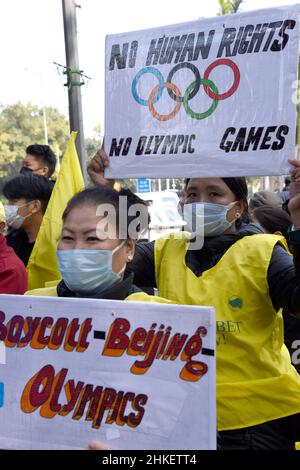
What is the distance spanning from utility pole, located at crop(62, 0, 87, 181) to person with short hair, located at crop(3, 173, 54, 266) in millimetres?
1398

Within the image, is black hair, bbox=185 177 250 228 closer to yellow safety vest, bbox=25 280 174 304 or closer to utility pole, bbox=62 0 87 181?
yellow safety vest, bbox=25 280 174 304

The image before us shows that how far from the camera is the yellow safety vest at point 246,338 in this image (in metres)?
2.18

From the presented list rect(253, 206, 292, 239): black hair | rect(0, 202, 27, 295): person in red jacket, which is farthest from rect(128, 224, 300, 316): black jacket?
rect(253, 206, 292, 239): black hair

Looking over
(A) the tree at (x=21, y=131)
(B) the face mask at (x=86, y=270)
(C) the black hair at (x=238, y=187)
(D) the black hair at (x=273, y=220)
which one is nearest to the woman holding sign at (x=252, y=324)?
(C) the black hair at (x=238, y=187)

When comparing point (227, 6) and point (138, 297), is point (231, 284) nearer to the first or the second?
point (138, 297)

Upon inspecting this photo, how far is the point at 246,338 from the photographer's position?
7.19 feet

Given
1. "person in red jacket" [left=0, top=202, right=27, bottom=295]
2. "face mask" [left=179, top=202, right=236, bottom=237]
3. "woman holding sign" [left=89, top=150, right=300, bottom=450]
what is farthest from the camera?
"person in red jacket" [left=0, top=202, right=27, bottom=295]

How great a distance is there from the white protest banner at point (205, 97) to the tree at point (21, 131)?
2001 inches

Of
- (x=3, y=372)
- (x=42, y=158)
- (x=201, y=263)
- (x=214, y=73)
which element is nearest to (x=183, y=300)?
(x=201, y=263)

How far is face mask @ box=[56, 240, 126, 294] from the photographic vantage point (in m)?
2.12

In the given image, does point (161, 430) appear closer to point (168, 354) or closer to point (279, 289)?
point (168, 354)

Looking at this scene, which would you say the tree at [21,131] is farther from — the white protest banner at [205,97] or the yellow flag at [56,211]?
the white protest banner at [205,97]

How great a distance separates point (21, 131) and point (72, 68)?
189 ft
